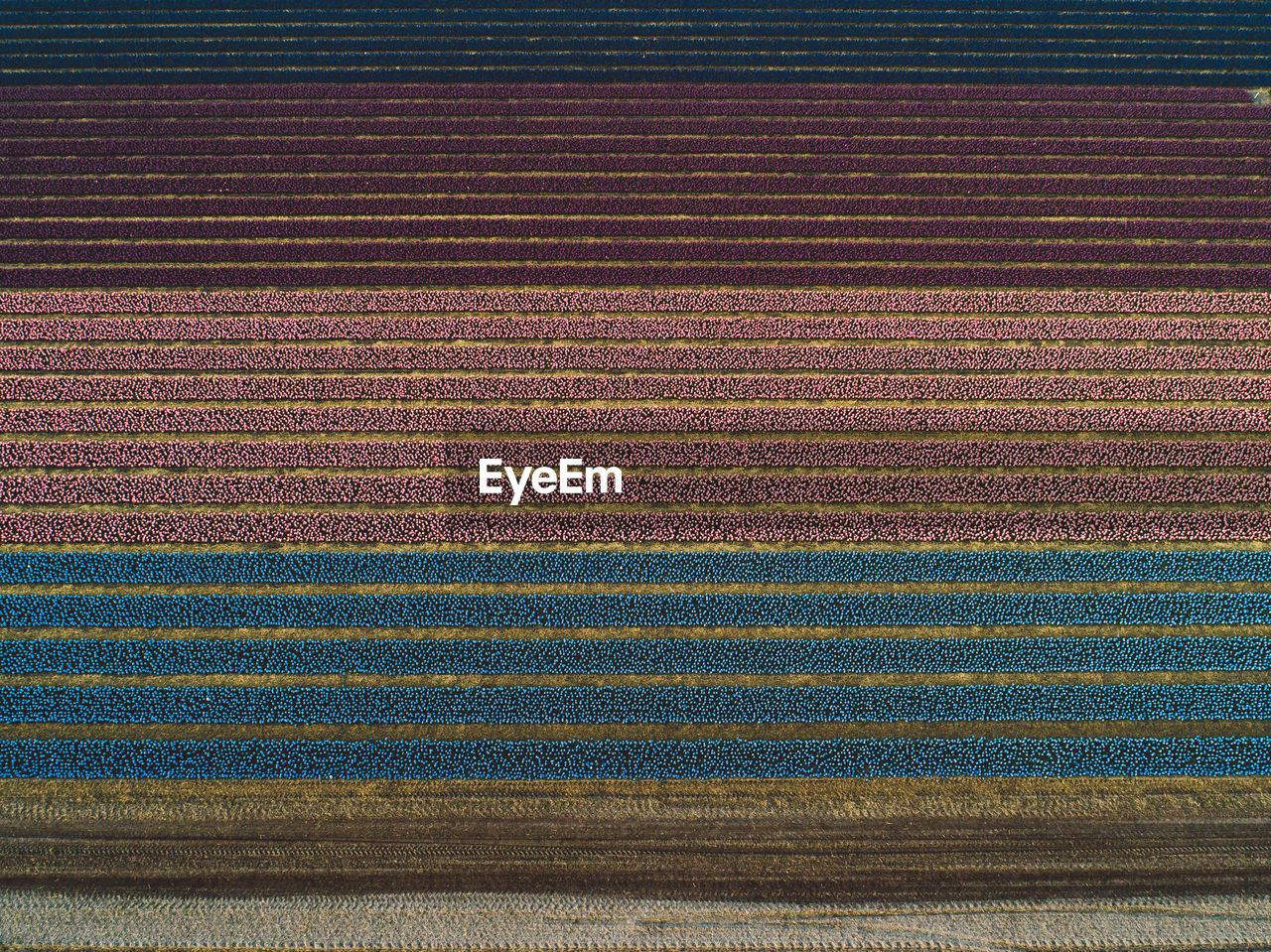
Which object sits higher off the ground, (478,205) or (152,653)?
(478,205)

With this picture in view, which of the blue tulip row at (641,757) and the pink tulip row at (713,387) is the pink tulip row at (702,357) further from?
the blue tulip row at (641,757)

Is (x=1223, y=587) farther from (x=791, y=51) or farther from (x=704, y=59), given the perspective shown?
(x=704, y=59)

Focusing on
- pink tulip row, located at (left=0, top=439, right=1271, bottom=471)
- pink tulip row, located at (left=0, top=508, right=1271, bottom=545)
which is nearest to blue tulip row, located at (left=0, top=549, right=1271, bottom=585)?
pink tulip row, located at (left=0, top=508, right=1271, bottom=545)

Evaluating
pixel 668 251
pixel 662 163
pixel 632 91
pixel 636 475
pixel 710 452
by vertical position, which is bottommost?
pixel 636 475

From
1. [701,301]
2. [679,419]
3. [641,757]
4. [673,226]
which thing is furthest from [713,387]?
[641,757]

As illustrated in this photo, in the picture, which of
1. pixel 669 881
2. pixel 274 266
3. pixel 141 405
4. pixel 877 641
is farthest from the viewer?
pixel 274 266

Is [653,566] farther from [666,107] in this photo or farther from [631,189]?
[666,107]

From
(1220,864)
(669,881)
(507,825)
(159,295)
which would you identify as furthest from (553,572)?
(1220,864)
